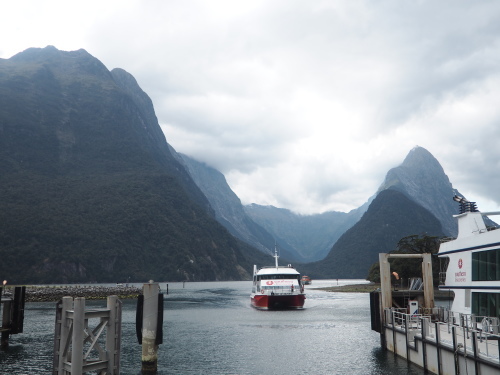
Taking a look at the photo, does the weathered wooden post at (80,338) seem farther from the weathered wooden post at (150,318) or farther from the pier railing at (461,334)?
the pier railing at (461,334)

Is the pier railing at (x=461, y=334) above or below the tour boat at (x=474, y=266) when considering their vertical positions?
below

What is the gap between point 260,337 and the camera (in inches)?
1682

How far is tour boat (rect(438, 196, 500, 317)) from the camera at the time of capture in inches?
953

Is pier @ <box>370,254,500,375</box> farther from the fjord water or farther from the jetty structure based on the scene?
the fjord water

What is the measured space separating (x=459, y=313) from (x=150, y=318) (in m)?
18.0

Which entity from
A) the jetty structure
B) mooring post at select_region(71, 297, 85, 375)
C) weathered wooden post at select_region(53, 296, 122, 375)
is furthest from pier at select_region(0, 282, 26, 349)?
the jetty structure

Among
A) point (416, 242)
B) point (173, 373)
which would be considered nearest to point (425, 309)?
point (173, 373)

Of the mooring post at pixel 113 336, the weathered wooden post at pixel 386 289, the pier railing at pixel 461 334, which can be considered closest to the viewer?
the pier railing at pixel 461 334

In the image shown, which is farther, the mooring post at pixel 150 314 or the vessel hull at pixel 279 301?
the vessel hull at pixel 279 301

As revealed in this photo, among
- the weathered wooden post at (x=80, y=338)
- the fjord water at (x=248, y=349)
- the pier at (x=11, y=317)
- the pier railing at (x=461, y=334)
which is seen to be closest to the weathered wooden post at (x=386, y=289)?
the pier railing at (x=461, y=334)

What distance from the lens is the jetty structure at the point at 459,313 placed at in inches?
799

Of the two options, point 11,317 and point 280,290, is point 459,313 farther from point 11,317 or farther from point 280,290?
point 280,290

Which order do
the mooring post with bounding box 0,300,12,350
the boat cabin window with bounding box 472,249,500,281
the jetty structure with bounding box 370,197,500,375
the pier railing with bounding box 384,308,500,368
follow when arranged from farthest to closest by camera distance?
the mooring post with bounding box 0,300,12,350, the boat cabin window with bounding box 472,249,500,281, the jetty structure with bounding box 370,197,500,375, the pier railing with bounding box 384,308,500,368

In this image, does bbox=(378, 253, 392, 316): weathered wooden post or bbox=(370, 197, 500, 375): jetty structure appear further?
bbox=(378, 253, 392, 316): weathered wooden post
